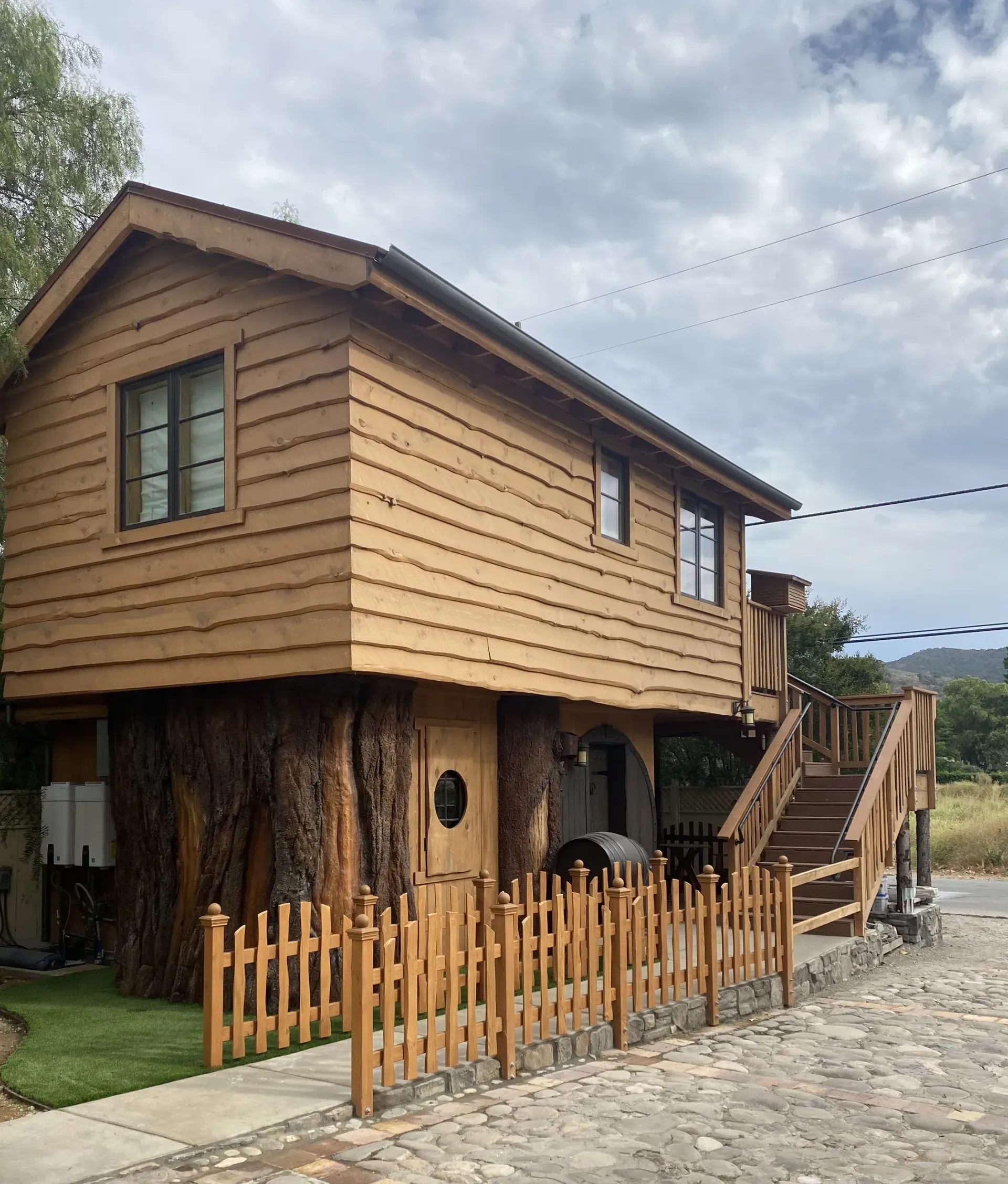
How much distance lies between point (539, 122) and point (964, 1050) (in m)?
12.5

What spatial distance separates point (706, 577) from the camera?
15352 millimetres

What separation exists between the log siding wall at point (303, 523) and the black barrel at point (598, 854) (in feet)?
4.80

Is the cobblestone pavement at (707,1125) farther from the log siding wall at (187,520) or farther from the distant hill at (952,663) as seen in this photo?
the distant hill at (952,663)

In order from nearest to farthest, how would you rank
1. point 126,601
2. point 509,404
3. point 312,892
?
point 312,892, point 126,601, point 509,404

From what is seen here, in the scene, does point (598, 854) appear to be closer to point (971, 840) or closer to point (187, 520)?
point (187, 520)

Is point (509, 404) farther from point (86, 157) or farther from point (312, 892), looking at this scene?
point (86, 157)

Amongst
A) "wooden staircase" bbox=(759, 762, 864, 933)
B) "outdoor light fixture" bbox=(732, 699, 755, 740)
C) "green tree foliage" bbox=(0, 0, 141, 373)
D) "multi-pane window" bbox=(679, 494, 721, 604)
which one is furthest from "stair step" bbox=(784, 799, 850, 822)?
"green tree foliage" bbox=(0, 0, 141, 373)

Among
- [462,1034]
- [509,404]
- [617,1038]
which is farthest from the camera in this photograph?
[509,404]

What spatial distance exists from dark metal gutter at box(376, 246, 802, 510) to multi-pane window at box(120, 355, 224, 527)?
2.10 metres

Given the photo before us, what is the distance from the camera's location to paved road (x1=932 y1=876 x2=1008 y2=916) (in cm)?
Result: 1860

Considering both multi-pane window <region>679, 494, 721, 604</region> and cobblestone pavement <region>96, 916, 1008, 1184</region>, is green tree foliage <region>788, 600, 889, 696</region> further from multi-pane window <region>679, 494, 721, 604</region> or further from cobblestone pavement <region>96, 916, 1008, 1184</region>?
cobblestone pavement <region>96, 916, 1008, 1184</region>

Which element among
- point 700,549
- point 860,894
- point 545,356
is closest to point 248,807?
point 545,356

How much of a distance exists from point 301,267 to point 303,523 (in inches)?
77.6

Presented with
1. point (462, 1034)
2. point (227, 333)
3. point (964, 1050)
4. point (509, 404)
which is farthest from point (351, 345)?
point (964, 1050)
